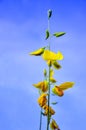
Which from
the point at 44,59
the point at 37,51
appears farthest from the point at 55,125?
the point at 37,51

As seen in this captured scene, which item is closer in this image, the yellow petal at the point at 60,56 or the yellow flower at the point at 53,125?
the yellow flower at the point at 53,125

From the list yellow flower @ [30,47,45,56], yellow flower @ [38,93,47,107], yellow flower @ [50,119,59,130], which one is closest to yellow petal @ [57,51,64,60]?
yellow flower @ [30,47,45,56]

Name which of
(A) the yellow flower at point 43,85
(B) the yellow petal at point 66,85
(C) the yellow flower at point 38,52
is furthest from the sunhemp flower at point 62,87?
(C) the yellow flower at point 38,52

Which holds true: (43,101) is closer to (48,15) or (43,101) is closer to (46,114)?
(46,114)

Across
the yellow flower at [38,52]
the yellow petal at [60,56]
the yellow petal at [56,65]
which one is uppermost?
the yellow flower at [38,52]

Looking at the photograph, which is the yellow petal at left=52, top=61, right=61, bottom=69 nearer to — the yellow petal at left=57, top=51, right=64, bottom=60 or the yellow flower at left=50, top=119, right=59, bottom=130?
the yellow petal at left=57, top=51, right=64, bottom=60

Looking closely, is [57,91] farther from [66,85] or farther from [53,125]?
[53,125]

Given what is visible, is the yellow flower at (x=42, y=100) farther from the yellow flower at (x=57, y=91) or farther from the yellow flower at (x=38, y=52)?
the yellow flower at (x=38, y=52)

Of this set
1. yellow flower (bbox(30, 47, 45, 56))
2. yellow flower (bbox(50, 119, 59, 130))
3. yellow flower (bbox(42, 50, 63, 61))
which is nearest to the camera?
yellow flower (bbox(50, 119, 59, 130))

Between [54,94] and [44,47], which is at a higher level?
[44,47]
